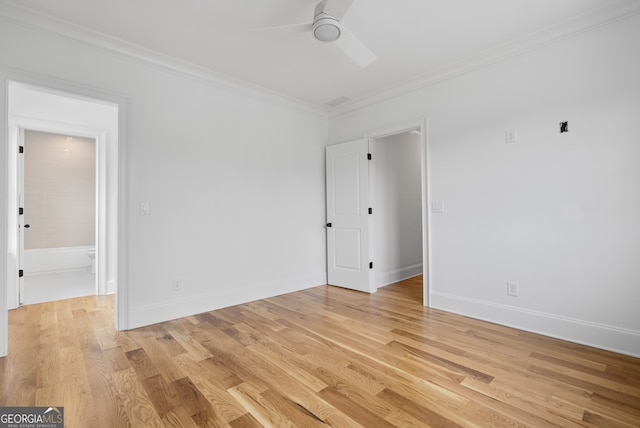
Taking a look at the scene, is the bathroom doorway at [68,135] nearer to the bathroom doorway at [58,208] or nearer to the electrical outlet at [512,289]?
the bathroom doorway at [58,208]

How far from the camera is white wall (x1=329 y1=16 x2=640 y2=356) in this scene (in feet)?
7.54

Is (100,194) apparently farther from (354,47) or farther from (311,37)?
(354,47)

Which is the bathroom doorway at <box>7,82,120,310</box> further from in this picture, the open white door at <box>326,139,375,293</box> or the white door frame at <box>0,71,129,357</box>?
the open white door at <box>326,139,375,293</box>

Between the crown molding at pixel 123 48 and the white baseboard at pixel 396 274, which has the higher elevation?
the crown molding at pixel 123 48

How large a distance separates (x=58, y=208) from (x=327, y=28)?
6.32 meters

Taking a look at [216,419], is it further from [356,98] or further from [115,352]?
[356,98]

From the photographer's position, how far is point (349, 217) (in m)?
4.31

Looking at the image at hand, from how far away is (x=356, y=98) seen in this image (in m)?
4.14

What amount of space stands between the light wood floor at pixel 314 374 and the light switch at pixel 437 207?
1148 millimetres

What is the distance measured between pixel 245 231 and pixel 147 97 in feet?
5.77

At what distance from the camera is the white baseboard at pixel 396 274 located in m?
4.36

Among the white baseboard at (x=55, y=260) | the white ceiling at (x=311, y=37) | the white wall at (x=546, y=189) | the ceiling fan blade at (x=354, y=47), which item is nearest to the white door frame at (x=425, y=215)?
the white wall at (x=546, y=189)

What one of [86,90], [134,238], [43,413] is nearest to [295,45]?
[86,90]

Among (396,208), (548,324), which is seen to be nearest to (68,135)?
(396,208)
